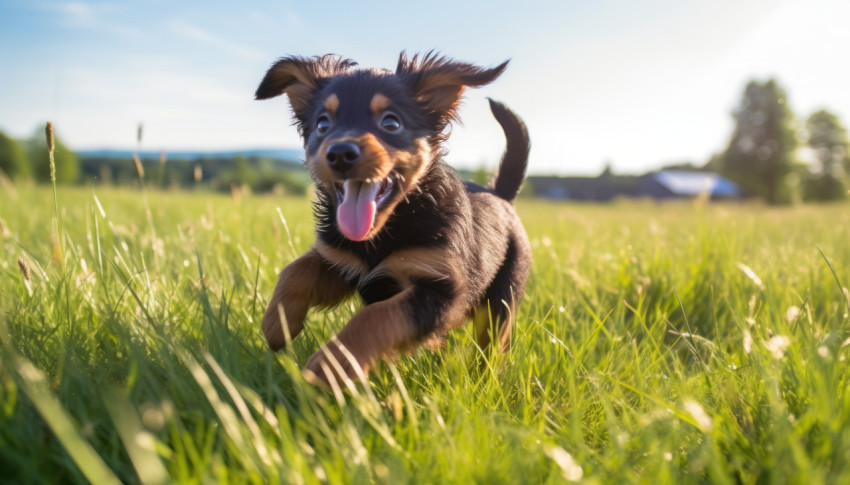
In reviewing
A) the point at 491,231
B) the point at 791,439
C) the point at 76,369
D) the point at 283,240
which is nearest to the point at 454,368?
the point at 491,231

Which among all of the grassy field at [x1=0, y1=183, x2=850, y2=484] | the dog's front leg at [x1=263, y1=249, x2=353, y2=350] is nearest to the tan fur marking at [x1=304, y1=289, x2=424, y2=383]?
the grassy field at [x1=0, y1=183, x2=850, y2=484]

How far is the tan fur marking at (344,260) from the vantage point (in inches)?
88.6

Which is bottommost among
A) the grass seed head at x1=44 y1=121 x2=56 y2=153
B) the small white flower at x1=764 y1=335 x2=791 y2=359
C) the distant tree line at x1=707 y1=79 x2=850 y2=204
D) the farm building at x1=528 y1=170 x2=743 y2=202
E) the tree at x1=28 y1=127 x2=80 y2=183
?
the tree at x1=28 y1=127 x2=80 y2=183

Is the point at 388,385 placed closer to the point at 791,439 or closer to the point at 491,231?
the point at 491,231

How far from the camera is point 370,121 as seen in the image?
7.48 feet

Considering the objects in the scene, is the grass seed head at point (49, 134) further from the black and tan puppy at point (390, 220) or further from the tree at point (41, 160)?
the tree at point (41, 160)

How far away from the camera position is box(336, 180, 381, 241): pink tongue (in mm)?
2014

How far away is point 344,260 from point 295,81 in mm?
1062

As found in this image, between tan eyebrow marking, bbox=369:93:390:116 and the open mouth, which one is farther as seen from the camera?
tan eyebrow marking, bbox=369:93:390:116

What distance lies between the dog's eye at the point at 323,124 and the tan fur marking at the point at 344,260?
543mm

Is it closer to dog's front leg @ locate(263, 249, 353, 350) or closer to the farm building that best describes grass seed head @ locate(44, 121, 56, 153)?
dog's front leg @ locate(263, 249, 353, 350)

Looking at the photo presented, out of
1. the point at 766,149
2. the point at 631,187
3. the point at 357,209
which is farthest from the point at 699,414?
the point at 631,187

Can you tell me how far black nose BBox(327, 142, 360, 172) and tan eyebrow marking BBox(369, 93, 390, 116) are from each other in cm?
38

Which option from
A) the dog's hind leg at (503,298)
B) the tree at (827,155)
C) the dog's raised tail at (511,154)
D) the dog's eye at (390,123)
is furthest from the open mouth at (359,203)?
the tree at (827,155)
